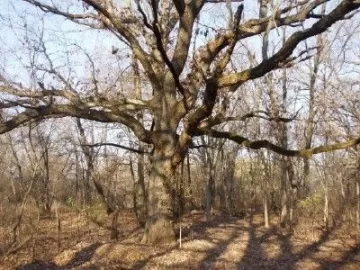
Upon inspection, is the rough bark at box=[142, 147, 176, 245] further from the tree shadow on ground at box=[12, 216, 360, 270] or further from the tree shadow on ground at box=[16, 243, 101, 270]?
the tree shadow on ground at box=[16, 243, 101, 270]

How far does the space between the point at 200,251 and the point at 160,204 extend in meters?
1.78

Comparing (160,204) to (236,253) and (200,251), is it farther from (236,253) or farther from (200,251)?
(236,253)

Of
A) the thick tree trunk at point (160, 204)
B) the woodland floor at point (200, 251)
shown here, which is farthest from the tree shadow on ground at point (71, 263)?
the thick tree trunk at point (160, 204)

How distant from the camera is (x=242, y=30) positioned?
1276 centimetres

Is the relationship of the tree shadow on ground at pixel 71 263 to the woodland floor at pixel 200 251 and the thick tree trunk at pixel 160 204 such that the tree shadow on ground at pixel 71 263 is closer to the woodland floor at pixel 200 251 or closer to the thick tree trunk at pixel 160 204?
the woodland floor at pixel 200 251

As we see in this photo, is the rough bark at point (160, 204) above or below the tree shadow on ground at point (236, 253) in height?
above

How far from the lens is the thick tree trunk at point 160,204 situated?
504 inches

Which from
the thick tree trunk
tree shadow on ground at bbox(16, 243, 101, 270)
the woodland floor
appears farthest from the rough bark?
tree shadow on ground at bbox(16, 243, 101, 270)

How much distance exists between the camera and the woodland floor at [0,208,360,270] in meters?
11.1

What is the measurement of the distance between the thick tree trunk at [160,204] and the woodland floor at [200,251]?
0.46 meters

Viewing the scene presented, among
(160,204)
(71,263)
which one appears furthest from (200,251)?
(71,263)

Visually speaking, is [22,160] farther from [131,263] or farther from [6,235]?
[131,263]

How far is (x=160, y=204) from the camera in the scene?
12984 mm

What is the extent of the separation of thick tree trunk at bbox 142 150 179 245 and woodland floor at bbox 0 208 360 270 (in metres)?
0.46
